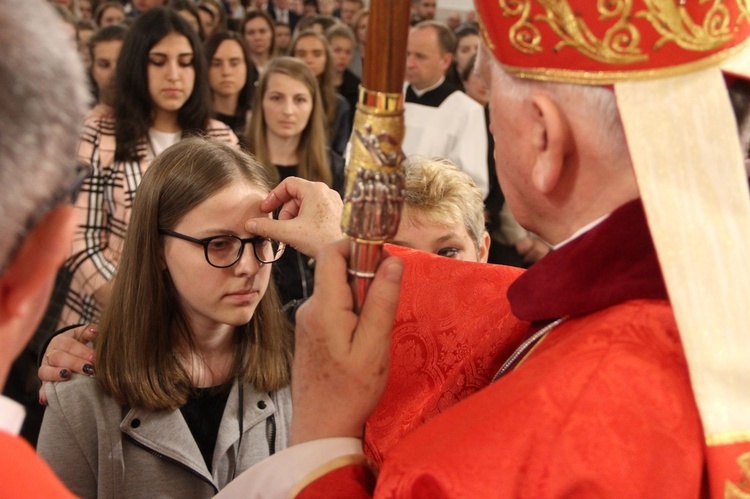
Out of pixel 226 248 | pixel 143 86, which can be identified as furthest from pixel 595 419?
pixel 143 86

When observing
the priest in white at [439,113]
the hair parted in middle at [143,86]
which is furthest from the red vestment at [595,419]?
the priest in white at [439,113]

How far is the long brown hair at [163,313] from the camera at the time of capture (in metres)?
2.18

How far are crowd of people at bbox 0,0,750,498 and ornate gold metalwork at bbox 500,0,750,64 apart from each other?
0.05 feet

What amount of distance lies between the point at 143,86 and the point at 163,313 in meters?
1.97

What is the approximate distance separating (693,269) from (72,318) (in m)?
3.14

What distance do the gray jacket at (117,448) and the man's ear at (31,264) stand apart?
4.13 ft

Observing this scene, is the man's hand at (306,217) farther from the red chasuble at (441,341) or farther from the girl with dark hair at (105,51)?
the girl with dark hair at (105,51)

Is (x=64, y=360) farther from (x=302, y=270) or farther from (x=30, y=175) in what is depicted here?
(x=302, y=270)

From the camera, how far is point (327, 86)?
233 inches

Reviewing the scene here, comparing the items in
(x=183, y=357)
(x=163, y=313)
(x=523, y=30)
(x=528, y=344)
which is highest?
(x=523, y=30)

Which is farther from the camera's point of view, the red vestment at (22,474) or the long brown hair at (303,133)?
the long brown hair at (303,133)

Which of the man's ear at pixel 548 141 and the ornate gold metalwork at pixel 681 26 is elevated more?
the ornate gold metalwork at pixel 681 26

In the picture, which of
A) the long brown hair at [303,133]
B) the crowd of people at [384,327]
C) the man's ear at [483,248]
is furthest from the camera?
the long brown hair at [303,133]

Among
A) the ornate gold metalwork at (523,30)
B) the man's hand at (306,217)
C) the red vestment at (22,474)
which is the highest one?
the ornate gold metalwork at (523,30)
